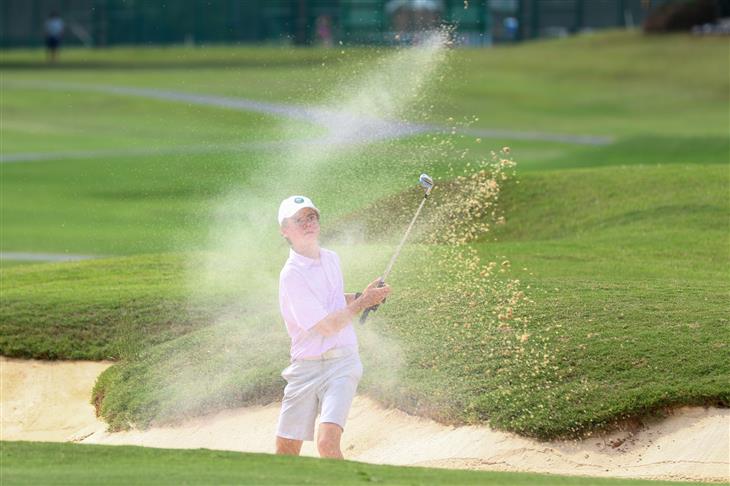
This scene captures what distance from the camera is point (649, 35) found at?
6450 cm

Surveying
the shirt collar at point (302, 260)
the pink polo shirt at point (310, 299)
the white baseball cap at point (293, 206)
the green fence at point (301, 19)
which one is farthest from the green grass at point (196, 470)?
the green fence at point (301, 19)

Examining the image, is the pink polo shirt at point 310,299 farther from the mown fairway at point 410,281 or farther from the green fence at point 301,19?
the green fence at point 301,19

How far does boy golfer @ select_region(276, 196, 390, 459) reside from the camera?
945 cm

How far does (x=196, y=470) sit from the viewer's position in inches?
344

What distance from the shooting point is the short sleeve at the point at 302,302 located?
9453 millimetres

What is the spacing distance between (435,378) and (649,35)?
179ft

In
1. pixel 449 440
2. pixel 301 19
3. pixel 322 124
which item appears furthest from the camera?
pixel 301 19

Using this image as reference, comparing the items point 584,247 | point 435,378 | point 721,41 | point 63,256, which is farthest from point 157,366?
point 721,41

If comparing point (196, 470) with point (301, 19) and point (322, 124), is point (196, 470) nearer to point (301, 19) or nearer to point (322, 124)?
point (322, 124)

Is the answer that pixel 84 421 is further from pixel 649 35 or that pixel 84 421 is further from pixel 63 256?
pixel 649 35

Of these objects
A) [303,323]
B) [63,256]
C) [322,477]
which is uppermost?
[303,323]

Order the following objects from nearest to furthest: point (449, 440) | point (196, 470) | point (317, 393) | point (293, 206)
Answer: point (196, 470) < point (293, 206) < point (317, 393) < point (449, 440)

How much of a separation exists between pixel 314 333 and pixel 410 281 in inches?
228

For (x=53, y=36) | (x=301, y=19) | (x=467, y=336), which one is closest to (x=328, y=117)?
(x=467, y=336)
